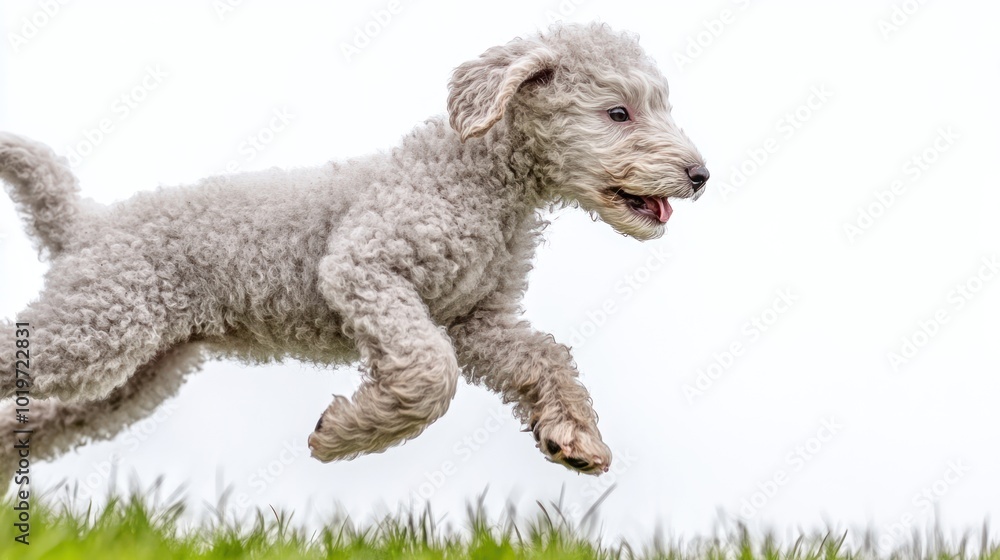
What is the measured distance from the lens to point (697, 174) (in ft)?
14.8

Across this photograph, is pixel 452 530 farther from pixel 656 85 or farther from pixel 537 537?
pixel 656 85

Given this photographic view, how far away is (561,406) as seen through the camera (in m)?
4.52

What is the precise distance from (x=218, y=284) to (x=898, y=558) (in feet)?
10.8

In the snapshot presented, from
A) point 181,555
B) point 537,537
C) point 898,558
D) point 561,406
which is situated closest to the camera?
point 181,555

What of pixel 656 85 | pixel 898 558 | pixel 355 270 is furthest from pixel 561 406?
pixel 898 558

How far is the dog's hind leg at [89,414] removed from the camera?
539 cm

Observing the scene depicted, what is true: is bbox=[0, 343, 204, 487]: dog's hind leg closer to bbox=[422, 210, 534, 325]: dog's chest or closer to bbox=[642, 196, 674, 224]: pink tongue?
bbox=[422, 210, 534, 325]: dog's chest

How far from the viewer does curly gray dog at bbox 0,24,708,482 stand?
4.42 meters

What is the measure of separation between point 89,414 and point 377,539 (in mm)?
1673

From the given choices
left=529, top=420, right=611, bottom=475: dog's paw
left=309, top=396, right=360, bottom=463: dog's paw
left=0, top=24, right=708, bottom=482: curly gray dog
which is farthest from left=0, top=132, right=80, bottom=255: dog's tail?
left=529, top=420, right=611, bottom=475: dog's paw

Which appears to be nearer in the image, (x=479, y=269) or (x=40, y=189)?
(x=479, y=269)

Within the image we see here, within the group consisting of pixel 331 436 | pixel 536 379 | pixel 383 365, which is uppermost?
pixel 536 379

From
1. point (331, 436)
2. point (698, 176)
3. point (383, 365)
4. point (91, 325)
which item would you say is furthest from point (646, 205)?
point (91, 325)

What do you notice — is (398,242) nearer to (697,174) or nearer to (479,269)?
(479,269)
